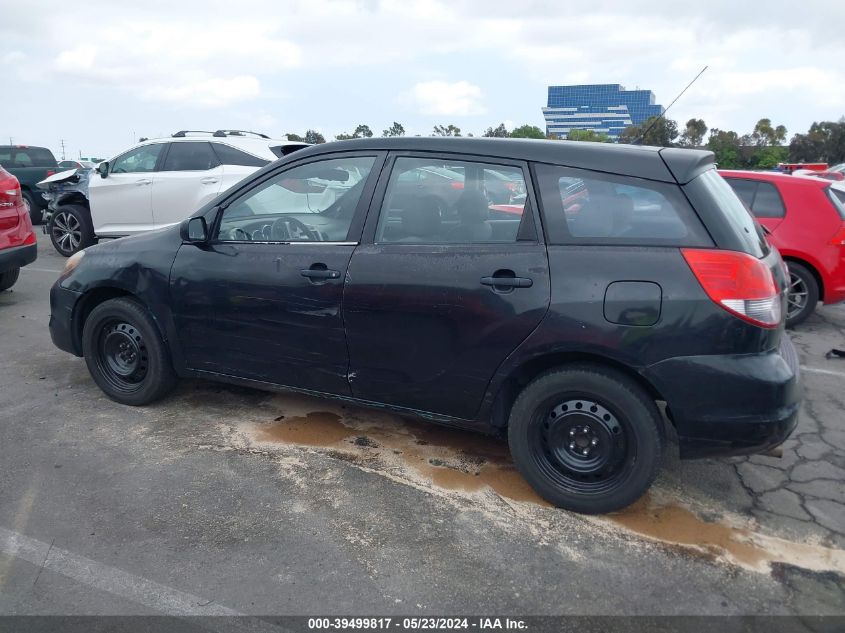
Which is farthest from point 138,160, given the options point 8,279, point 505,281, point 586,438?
point 586,438

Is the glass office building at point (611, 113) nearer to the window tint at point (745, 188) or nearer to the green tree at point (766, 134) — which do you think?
the window tint at point (745, 188)

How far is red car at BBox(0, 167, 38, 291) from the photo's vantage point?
685cm

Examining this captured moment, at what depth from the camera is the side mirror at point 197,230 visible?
12.9 feet

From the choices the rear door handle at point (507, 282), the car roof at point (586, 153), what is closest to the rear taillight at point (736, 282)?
the car roof at point (586, 153)

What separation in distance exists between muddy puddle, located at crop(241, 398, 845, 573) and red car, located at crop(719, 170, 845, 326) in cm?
414

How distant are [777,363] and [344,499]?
6.89 ft

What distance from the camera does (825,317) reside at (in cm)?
739

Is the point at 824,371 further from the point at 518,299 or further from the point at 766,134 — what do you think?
the point at 766,134

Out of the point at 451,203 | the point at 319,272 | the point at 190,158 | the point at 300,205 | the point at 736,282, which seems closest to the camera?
the point at 736,282

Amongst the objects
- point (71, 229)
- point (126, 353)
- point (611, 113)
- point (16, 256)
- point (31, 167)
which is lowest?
point (71, 229)

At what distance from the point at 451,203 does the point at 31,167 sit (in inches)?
597

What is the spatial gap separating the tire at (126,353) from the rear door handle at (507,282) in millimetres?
2213

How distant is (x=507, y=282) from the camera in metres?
3.15

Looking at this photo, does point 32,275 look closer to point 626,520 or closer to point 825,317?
point 626,520
